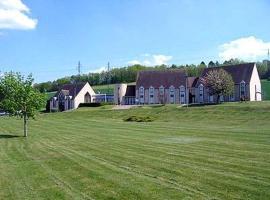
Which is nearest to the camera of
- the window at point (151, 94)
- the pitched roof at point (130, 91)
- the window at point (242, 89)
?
the window at point (242, 89)

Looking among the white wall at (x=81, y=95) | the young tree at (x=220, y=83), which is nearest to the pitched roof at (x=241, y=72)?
the young tree at (x=220, y=83)

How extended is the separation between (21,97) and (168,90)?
63737 millimetres

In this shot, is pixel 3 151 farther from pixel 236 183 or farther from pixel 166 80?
pixel 166 80

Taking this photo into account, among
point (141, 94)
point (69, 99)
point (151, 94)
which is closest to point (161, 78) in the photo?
point (151, 94)

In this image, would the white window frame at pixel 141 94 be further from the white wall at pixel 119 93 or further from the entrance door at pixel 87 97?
the entrance door at pixel 87 97

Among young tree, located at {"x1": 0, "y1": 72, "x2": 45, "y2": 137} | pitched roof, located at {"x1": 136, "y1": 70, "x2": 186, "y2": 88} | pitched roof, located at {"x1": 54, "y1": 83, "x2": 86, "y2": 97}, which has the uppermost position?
pitched roof, located at {"x1": 136, "y1": 70, "x2": 186, "y2": 88}

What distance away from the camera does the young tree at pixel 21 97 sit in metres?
37.4

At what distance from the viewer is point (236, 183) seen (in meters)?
12.4

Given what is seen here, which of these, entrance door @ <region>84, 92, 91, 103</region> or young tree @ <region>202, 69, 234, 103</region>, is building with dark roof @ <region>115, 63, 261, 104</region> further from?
→ entrance door @ <region>84, 92, 91, 103</region>

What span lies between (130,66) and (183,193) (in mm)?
160186

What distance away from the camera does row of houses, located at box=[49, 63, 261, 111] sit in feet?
283

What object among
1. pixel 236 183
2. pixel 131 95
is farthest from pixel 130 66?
pixel 236 183

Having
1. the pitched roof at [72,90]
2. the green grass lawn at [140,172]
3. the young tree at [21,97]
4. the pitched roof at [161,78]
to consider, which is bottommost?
the green grass lawn at [140,172]

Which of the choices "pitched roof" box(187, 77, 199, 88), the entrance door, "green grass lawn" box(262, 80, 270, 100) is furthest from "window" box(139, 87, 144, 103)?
"green grass lawn" box(262, 80, 270, 100)
